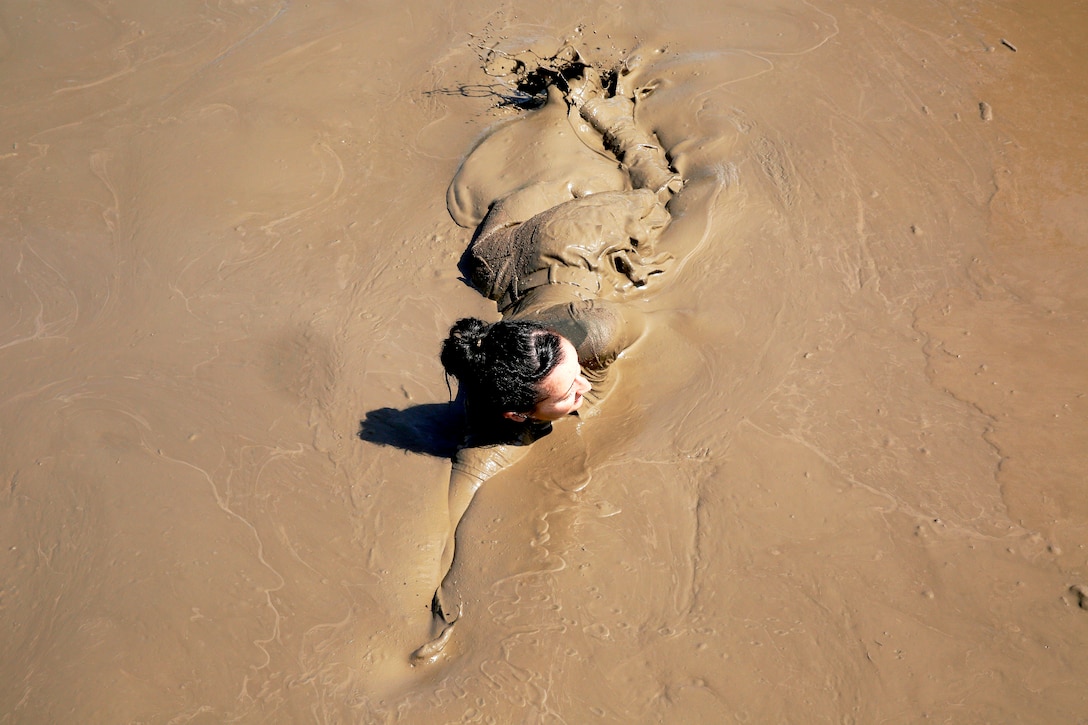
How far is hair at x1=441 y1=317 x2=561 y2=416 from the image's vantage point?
2.50m

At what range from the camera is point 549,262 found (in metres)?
3.45

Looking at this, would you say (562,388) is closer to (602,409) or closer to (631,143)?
(602,409)

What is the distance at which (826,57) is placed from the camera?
166 inches

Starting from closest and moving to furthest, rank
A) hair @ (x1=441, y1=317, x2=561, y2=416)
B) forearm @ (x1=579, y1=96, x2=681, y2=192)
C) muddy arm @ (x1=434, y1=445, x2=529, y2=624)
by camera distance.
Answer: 1. hair @ (x1=441, y1=317, x2=561, y2=416)
2. muddy arm @ (x1=434, y1=445, x2=529, y2=624)
3. forearm @ (x1=579, y1=96, x2=681, y2=192)

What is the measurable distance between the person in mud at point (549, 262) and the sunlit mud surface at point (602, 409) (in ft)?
0.38

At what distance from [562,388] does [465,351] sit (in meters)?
0.36

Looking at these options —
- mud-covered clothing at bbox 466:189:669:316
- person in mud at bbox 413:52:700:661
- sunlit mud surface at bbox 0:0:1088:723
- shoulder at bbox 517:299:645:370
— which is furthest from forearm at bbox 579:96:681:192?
shoulder at bbox 517:299:645:370

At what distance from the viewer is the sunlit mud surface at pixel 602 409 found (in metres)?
2.28

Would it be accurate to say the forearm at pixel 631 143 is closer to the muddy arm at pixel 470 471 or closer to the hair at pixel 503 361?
the hair at pixel 503 361

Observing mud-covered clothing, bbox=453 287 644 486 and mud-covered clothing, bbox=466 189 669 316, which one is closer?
mud-covered clothing, bbox=453 287 644 486

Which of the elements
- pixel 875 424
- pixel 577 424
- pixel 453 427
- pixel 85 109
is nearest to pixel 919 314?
pixel 875 424

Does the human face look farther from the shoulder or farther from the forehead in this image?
the shoulder

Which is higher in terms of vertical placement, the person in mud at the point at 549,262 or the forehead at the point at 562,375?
the forehead at the point at 562,375

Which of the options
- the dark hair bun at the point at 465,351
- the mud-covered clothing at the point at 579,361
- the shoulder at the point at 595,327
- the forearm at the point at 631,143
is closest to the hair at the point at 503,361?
the dark hair bun at the point at 465,351
